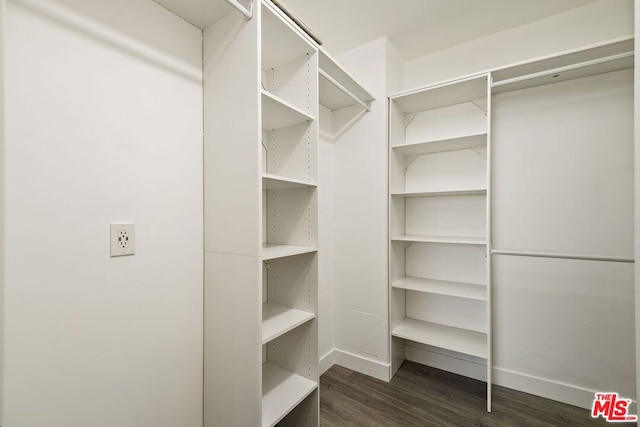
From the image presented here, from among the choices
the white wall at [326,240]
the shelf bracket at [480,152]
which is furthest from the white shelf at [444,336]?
the shelf bracket at [480,152]

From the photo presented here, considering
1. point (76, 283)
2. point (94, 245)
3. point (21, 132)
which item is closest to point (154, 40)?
point (21, 132)

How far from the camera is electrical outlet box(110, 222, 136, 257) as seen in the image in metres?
1.13

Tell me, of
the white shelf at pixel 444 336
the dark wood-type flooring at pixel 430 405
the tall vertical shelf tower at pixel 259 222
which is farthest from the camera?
the white shelf at pixel 444 336

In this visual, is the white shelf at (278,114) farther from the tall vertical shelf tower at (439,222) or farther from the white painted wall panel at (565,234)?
the white painted wall panel at (565,234)

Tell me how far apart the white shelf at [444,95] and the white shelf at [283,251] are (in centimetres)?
150

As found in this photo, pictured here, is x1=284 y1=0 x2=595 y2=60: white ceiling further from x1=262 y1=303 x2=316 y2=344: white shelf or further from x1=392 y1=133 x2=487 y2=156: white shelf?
x1=262 y1=303 x2=316 y2=344: white shelf

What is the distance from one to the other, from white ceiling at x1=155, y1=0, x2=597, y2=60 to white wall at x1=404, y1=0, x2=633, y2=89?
6 centimetres

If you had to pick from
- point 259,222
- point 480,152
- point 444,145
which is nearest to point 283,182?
point 259,222

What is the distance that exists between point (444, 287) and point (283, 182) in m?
1.58

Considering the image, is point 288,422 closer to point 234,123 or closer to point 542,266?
point 234,123

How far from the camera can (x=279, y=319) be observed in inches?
60.5

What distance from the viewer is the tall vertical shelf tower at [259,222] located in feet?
4.11

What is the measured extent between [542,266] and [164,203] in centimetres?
257

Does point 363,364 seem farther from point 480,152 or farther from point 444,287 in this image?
point 480,152
